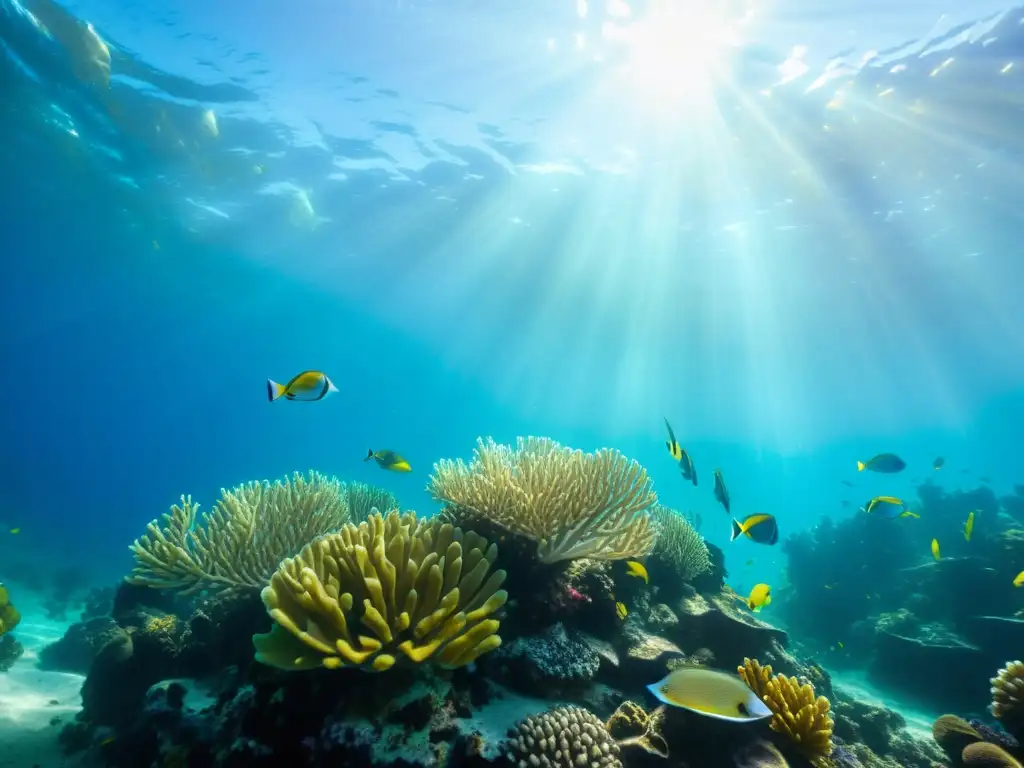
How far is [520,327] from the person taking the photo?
158ft

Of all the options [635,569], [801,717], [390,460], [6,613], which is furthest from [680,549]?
[6,613]

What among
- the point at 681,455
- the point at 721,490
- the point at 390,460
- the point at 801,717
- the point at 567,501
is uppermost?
the point at 390,460

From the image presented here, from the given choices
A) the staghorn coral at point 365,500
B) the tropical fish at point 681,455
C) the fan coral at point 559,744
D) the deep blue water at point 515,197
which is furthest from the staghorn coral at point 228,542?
the deep blue water at point 515,197

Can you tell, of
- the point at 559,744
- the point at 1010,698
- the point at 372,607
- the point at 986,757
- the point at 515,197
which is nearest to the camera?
the point at 372,607

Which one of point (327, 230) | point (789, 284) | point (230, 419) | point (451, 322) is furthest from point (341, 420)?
point (789, 284)

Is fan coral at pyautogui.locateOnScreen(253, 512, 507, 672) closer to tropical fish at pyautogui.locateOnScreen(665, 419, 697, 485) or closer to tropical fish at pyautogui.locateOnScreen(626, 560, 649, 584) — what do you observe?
tropical fish at pyautogui.locateOnScreen(626, 560, 649, 584)

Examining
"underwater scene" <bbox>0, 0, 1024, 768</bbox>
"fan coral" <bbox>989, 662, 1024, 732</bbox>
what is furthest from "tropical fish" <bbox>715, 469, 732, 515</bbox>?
"fan coral" <bbox>989, 662, 1024, 732</bbox>

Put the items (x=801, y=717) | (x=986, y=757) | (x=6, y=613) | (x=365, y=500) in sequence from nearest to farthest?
(x=801, y=717), (x=986, y=757), (x=6, y=613), (x=365, y=500)

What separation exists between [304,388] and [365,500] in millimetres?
4112

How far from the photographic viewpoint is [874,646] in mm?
12016

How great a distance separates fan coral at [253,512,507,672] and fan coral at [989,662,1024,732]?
5.26 metres

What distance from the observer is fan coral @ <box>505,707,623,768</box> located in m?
2.86

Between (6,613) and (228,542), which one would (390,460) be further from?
(6,613)

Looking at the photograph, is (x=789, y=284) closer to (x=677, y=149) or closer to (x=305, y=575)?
(x=677, y=149)
